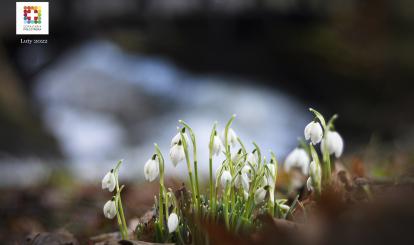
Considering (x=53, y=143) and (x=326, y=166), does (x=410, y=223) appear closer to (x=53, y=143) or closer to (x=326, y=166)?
(x=326, y=166)

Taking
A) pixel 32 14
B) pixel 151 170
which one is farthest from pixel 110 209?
pixel 32 14

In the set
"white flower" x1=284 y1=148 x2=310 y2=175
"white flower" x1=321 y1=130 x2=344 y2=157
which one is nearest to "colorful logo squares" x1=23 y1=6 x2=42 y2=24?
"white flower" x1=284 y1=148 x2=310 y2=175

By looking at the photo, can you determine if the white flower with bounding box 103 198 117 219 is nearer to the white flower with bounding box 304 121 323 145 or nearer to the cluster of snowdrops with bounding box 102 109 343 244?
the cluster of snowdrops with bounding box 102 109 343 244

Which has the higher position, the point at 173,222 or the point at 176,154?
the point at 176,154

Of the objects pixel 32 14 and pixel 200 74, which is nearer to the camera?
pixel 32 14

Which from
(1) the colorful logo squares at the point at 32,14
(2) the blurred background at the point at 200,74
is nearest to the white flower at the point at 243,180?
(1) the colorful logo squares at the point at 32,14

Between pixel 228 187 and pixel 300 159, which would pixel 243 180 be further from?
pixel 300 159

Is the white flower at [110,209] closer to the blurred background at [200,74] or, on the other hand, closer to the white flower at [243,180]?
the white flower at [243,180]
